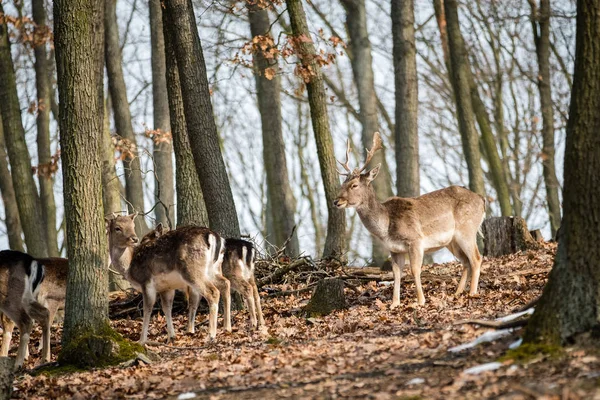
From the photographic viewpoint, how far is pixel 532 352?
6.46 meters

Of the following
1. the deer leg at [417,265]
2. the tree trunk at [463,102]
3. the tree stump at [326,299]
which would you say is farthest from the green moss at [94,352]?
the tree trunk at [463,102]

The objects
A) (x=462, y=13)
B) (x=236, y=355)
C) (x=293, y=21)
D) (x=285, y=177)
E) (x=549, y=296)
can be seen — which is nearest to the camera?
(x=549, y=296)

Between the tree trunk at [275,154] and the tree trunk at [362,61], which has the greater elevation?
the tree trunk at [362,61]

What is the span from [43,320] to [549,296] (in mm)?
6357

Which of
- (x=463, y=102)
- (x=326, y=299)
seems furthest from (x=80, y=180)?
(x=463, y=102)

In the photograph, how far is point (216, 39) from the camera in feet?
82.2

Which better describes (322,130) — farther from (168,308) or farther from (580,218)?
(580,218)

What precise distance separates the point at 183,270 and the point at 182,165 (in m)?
3.01

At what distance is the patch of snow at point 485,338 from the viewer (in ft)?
23.6

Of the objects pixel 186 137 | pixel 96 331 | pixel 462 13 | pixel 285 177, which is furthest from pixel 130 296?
pixel 462 13

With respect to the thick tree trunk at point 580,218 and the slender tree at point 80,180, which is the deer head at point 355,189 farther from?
the thick tree trunk at point 580,218

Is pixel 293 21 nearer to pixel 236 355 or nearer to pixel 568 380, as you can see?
pixel 236 355

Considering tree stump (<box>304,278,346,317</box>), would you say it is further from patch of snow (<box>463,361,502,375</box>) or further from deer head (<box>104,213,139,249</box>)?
patch of snow (<box>463,361,502,375</box>)

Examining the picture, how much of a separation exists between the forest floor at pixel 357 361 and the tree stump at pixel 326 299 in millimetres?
185
